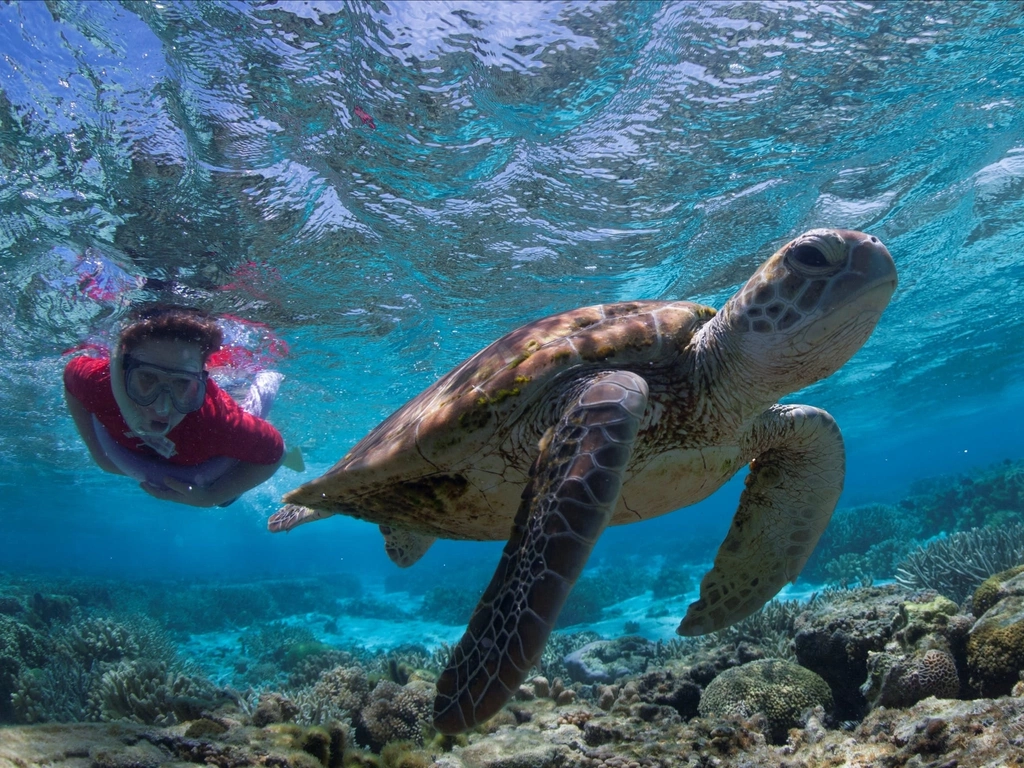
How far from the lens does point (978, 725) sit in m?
2.37

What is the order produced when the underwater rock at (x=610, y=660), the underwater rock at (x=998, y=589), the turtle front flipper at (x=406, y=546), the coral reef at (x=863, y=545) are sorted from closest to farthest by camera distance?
1. the underwater rock at (x=998, y=589)
2. the turtle front flipper at (x=406, y=546)
3. the underwater rock at (x=610, y=660)
4. the coral reef at (x=863, y=545)

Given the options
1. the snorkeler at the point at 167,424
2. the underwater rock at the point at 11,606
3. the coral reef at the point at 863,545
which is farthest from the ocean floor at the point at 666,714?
the coral reef at the point at 863,545

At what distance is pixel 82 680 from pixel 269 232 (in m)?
7.31

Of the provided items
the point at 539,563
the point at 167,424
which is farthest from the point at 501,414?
the point at 167,424

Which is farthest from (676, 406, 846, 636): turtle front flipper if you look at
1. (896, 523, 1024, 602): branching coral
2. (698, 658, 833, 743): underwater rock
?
(896, 523, 1024, 602): branching coral

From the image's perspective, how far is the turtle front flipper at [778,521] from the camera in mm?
3824

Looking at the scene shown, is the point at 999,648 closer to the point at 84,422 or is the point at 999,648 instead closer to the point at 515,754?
the point at 515,754

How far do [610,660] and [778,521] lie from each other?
569 centimetres

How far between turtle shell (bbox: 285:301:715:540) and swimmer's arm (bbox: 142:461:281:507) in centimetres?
313

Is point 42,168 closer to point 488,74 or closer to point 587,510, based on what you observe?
point 488,74

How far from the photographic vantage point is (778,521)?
3986 millimetres

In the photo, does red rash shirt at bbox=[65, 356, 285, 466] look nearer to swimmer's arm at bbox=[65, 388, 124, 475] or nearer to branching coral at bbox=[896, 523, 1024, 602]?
swimmer's arm at bbox=[65, 388, 124, 475]

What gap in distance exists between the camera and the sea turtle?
221 centimetres

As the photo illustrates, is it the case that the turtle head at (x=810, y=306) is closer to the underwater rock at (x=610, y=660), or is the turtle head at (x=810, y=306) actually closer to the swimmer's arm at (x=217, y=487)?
the swimmer's arm at (x=217, y=487)
